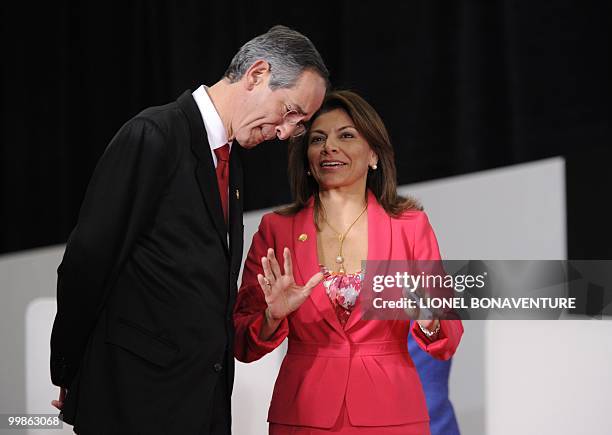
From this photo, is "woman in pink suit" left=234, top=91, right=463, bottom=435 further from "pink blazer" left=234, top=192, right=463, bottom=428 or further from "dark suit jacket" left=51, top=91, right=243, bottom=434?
"dark suit jacket" left=51, top=91, right=243, bottom=434

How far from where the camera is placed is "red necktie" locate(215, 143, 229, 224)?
1.84 metres

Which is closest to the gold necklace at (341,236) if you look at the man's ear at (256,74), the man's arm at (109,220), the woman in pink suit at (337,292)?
the woman in pink suit at (337,292)

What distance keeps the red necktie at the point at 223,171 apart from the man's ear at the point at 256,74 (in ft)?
0.47

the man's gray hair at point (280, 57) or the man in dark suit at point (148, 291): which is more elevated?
the man's gray hair at point (280, 57)

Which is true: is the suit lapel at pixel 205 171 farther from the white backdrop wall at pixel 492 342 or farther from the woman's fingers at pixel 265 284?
the white backdrop wall at pixel 492 342

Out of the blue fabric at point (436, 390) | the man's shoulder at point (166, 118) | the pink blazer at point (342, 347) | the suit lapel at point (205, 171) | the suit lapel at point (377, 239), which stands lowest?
the blue fabric at point (436, 390)

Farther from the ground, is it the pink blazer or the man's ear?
the man's ear

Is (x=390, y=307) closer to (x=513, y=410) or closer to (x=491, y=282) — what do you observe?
(x=491, y=282)

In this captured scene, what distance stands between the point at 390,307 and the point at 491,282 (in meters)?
0.45

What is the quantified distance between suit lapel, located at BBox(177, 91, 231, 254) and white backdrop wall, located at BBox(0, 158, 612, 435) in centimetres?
93

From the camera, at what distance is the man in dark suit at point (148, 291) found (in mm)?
1638

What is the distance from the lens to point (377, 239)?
2.09 meters

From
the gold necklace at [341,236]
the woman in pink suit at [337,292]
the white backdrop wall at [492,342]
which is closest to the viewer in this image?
the woman in pink suit at [337,292]

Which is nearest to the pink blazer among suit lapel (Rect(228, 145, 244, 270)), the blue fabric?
suit lapel (Rect(228, 145, 244, 270))
